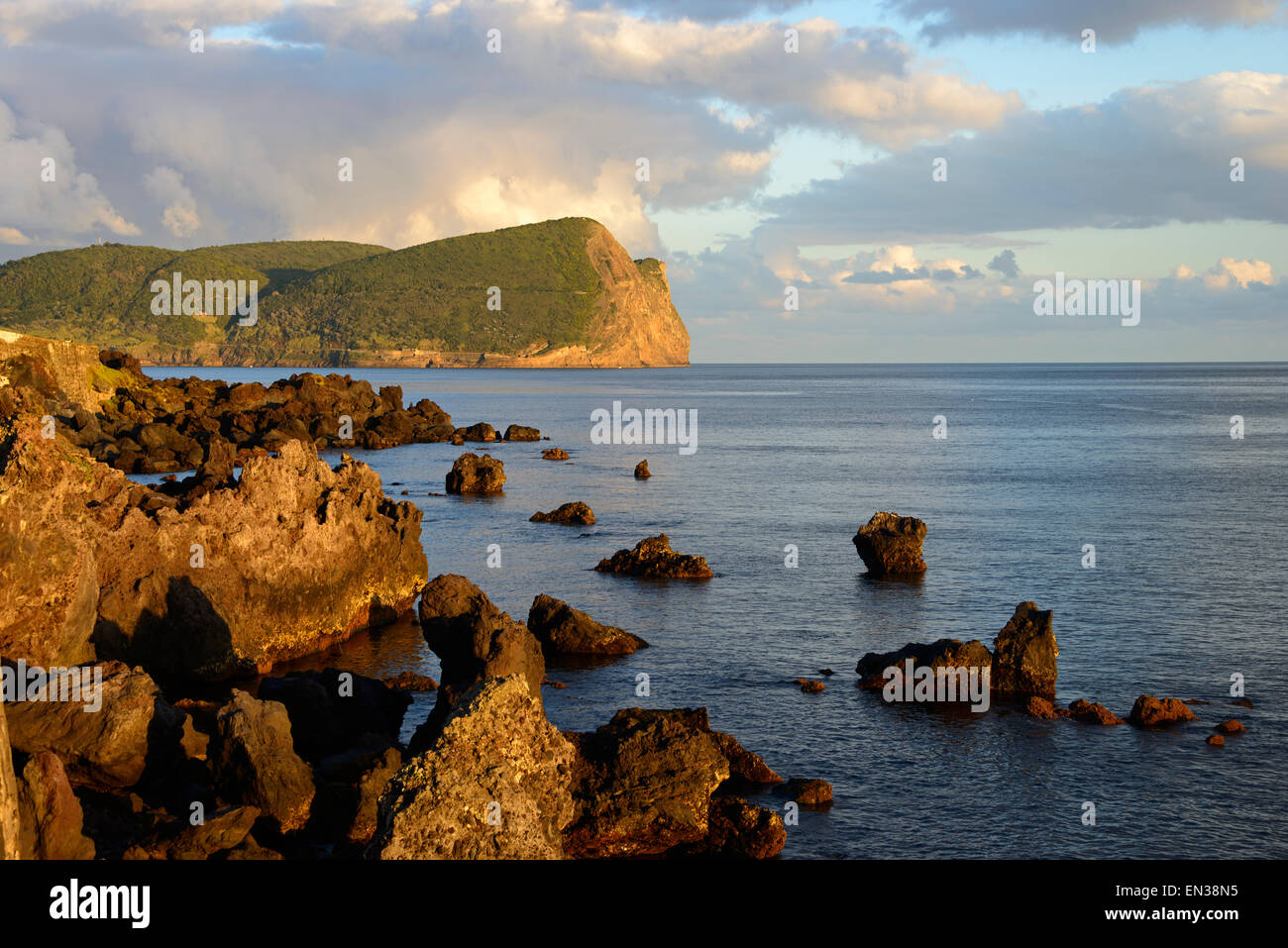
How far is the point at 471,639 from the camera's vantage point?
28234 mm

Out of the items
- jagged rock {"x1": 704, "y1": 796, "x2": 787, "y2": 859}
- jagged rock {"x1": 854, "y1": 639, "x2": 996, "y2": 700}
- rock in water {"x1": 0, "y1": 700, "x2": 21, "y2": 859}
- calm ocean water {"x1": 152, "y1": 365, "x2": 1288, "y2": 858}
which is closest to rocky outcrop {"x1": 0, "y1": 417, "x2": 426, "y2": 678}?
calm ocean water {"x1": 152, "y1": 365, "x2": 1288, "y2": 858}

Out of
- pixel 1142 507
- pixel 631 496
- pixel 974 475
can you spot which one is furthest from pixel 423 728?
pixel 974 475

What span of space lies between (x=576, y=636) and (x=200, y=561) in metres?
11.8

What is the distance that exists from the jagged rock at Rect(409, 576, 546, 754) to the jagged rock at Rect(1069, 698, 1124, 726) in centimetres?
1444

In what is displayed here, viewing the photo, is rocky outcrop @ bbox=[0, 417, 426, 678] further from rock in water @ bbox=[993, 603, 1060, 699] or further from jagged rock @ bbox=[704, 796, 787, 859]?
rock in water @ bbox=[993, 603, 1060, 699]

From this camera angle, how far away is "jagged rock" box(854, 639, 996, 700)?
30438mm

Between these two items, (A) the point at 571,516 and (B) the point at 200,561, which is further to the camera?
(A) the point at 571,516

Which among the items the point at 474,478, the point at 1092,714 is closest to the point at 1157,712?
the point at 1092,714

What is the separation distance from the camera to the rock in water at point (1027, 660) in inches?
1201

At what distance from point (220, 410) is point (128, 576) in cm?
8495

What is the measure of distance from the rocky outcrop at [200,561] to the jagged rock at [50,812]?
742 cm

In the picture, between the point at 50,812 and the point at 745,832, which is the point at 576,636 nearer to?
the point at 745,832

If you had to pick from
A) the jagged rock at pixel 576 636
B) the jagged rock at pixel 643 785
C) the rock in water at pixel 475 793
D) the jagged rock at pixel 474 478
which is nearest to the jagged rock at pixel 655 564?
the jagged rock at pixel 576 636
